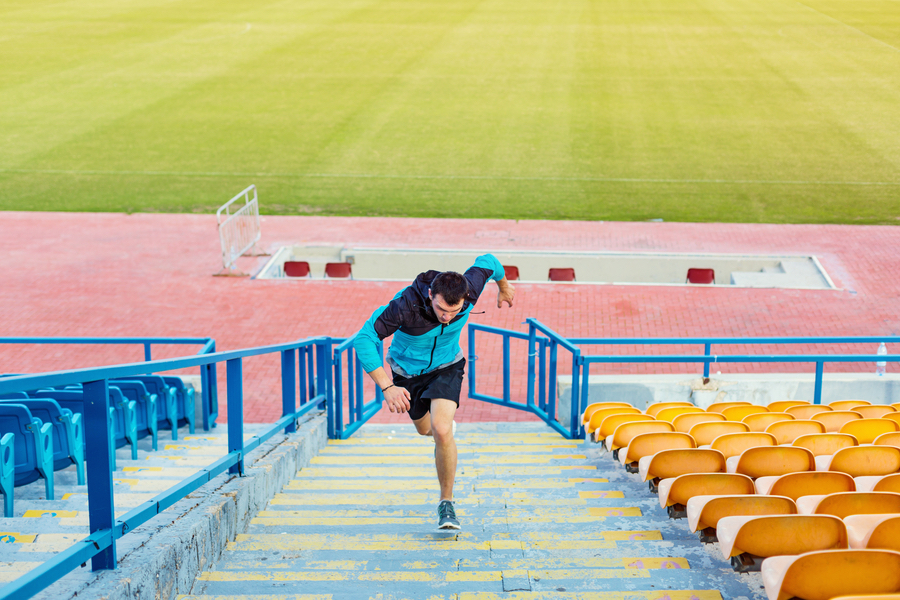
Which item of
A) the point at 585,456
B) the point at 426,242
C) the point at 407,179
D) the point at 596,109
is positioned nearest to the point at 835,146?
the point at 596,109

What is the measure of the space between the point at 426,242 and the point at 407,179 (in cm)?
646

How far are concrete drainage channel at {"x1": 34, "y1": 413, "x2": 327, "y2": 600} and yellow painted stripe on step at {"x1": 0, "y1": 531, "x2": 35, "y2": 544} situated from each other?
0.68 metres

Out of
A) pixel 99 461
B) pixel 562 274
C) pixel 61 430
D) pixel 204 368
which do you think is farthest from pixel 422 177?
pixel 99 461

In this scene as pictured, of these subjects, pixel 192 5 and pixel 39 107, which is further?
pixel 192 5

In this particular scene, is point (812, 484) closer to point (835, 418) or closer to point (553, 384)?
point (835, 418)

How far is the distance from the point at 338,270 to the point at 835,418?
1216 centimetres

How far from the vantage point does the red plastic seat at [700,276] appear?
683 inches

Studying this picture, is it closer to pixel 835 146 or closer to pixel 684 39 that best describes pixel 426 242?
pixel 835 146

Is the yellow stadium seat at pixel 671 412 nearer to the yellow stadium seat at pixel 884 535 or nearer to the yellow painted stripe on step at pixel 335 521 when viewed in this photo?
the yellow painted stripe on step at pixel 335 521

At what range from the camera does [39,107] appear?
34.3 meters

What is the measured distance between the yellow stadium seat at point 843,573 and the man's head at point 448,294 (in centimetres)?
215

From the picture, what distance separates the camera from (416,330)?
16.8 ft

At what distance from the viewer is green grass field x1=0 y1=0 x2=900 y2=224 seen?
81.4 feet

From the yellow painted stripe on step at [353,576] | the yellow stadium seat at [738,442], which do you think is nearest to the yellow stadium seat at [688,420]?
the yellow stadium seat at [738,442]
